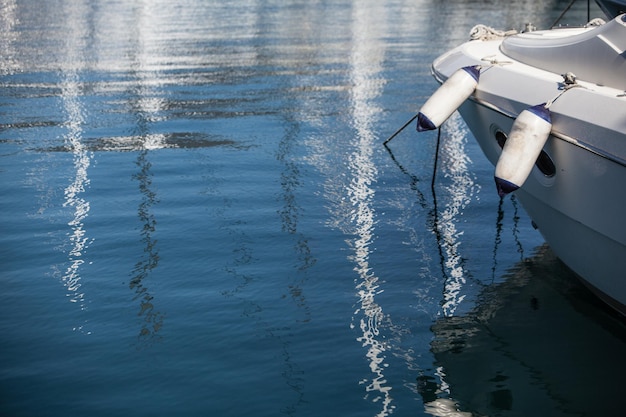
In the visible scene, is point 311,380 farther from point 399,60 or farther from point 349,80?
point 399,60

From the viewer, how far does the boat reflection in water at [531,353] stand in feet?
18.2

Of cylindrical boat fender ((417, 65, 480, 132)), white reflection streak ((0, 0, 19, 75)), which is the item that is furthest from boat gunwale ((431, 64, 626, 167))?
white reflection streak ((0, 0, 19, 75))

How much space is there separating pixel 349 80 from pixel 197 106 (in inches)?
146

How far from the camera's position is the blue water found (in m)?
5.72

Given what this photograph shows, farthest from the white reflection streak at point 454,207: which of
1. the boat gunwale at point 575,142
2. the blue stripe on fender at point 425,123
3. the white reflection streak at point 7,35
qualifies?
the white reflection streak at point 7,35

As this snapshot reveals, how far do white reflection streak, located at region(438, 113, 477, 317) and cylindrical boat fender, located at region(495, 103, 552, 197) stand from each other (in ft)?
3.66

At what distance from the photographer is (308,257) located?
7.90 metres

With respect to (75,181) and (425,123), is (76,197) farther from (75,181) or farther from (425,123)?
(425,123)

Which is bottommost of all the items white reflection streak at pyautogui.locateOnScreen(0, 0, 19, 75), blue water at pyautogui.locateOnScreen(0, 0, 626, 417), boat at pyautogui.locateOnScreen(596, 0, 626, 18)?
blue water at pyautogui.locateOnScreen(0, 0, 626, 417)

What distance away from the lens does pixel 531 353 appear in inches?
244

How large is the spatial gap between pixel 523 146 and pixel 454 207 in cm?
310

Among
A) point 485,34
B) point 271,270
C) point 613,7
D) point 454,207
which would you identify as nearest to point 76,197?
point 271,270

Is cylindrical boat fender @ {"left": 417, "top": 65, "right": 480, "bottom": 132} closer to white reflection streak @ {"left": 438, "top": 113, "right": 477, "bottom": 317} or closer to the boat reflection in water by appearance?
white reflection streak @ {"left": 438, "top": 113, "right": 477, "bottom": 317}

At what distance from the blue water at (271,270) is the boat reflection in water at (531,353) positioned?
0.02m
